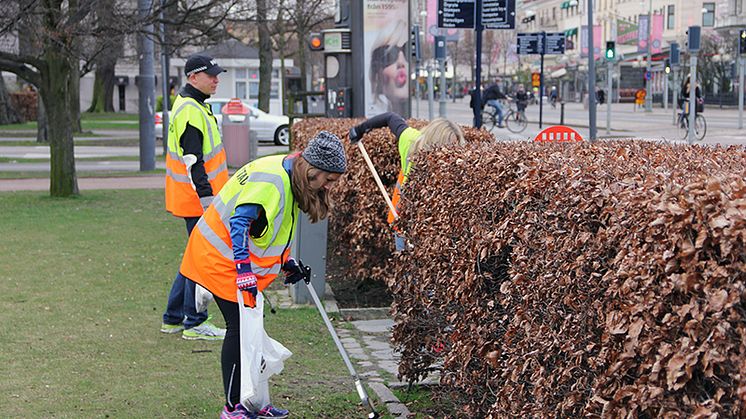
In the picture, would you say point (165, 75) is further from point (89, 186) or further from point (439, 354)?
point (439, 354)

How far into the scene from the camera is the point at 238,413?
18.2 feet

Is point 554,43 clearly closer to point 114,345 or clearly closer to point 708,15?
point 114,345

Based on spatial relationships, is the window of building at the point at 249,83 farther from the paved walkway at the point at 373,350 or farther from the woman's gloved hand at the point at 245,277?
the woman's gloved hand at the point at 245,277

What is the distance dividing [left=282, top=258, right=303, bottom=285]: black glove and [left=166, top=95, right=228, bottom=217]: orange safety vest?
5.30 ft

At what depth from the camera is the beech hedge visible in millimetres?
2682

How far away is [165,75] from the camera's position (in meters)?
29.3

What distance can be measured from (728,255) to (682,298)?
224 millimetres

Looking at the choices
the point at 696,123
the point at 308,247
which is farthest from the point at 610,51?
the point at 308,247

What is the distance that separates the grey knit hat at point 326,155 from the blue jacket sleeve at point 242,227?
1.17ft

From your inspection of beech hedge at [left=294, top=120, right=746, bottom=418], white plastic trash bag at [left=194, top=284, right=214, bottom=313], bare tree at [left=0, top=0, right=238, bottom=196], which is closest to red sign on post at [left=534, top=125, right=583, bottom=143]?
beech hedge at [left=294, top=120, right=746, bottom=418]

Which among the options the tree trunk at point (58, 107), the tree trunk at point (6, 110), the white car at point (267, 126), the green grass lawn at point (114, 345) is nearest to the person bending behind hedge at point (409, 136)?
the green grass lawn at point (114, 345)

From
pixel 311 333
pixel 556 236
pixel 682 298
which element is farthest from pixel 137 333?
pixel 682 298

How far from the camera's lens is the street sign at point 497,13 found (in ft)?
40.1

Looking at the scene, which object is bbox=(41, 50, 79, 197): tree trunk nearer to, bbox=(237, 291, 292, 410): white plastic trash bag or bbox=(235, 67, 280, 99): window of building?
bbox=(237, 291, 292, 410): white plastic trash bag
